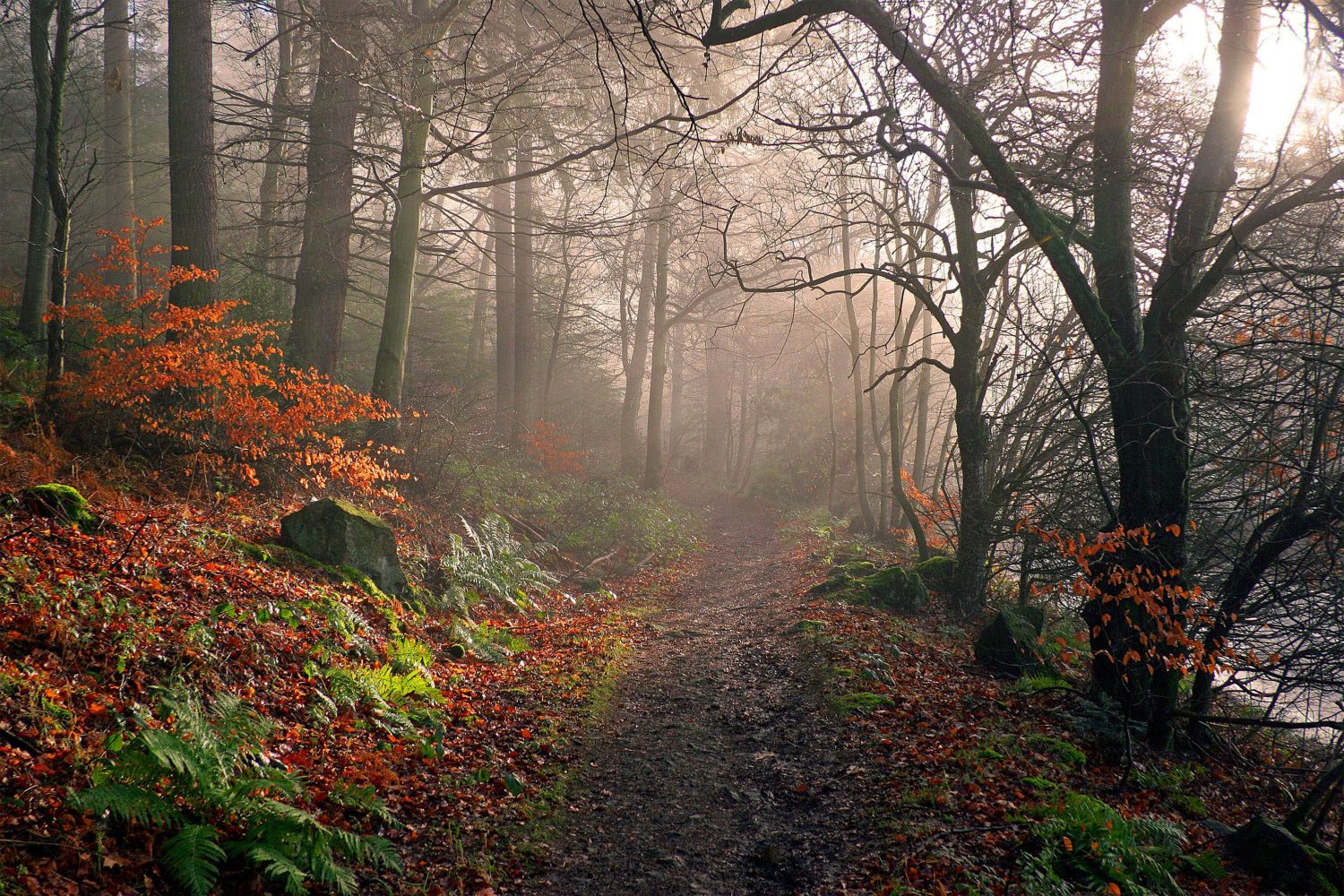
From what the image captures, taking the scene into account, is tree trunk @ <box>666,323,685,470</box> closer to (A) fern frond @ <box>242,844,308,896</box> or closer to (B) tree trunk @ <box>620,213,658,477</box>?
(B) tree trunk @ <box>620,213,658,477</box>

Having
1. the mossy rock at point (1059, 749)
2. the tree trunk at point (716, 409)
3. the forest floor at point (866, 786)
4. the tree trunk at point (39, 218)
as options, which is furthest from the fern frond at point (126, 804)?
the tree trunk at point (716, 409)

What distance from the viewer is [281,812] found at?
11.1 ft

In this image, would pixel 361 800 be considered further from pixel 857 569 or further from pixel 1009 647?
pixel 857 569

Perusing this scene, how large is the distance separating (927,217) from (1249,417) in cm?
934

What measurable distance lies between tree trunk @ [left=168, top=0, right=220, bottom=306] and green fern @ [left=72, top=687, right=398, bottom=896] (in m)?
7.40

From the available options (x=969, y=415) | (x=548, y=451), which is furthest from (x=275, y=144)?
(x=969, y=415)

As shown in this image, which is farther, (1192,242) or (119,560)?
(1192,242)

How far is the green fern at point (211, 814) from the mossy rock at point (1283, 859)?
512 centimetres

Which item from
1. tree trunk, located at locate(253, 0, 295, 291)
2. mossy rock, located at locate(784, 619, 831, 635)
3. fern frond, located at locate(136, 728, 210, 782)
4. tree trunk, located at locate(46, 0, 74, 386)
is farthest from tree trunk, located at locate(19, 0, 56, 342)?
mossy rock, located at locate(784, 619, 831, 635)

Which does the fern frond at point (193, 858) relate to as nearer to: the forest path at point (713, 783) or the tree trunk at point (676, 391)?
the forest path at point (713, 783)

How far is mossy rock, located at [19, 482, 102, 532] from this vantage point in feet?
18.4

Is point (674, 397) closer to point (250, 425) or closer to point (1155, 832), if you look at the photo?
point (250, 425)

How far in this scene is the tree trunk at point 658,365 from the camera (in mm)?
21281

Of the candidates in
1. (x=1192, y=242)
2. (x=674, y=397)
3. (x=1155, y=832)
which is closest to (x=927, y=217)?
(x=1192, y=242)
